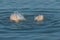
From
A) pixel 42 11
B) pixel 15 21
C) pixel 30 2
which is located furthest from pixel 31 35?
pixel 30 2

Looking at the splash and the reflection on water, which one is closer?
the reflection on water

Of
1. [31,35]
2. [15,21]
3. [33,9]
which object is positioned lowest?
[31,35]

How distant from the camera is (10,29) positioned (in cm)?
1455

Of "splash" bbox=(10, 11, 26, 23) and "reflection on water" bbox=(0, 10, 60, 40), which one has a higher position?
"splash" bbox=(10, 11, 26, 23)

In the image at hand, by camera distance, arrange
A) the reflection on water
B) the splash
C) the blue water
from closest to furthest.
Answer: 1. the reflection on water
2. the blue water
3. the splash

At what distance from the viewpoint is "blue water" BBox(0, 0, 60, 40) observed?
547 inches

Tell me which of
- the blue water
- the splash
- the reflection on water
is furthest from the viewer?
the splash

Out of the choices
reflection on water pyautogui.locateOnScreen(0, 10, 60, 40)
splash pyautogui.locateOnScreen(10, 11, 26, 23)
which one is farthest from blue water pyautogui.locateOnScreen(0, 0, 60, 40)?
splash pyautogui.locateOnScreen(10, 11, 26, 23)

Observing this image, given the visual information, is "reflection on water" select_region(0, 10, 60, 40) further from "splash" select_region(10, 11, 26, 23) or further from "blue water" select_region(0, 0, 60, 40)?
"splash" select_region(10, 11, 26, 23)

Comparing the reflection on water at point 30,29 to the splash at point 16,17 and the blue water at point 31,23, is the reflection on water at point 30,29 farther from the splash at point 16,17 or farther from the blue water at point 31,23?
the splash at point 16,17

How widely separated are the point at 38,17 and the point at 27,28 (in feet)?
4.45

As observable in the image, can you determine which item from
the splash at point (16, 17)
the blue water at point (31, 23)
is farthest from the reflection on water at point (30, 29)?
the splash at point (16, 17)

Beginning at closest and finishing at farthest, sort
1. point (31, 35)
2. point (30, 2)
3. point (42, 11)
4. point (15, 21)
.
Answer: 1. point (31, 35)
2. point (15, 21)
3. point (42, 11)
4. point (30, 2)

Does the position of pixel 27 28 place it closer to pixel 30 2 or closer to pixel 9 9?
pixel 9 9
